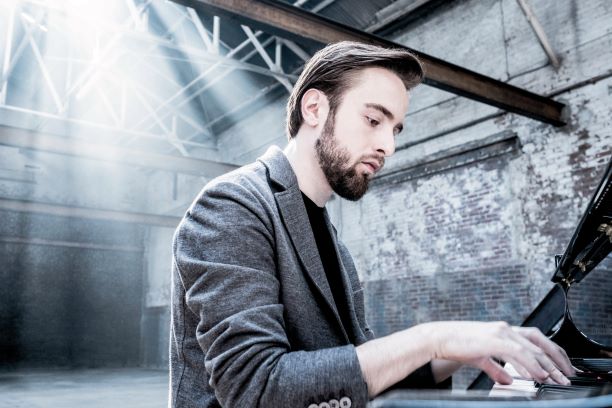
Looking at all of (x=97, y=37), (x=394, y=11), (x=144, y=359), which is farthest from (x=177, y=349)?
(x=144, y=359)

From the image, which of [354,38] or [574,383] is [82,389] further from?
[574,383]

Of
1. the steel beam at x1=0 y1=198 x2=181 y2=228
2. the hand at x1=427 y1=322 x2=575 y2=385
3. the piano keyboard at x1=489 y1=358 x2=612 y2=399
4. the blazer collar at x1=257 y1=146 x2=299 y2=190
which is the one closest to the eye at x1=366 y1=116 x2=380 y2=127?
the blazer collar at x1=257 y1=146 x2=299 y2=190

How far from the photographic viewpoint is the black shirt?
5.17 ft

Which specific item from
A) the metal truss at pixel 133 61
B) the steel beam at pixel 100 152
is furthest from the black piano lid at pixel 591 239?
the metal truss at pixel 133 61

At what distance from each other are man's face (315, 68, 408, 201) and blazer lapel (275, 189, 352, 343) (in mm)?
170

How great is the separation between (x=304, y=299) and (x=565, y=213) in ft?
17.7

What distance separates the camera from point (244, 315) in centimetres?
104

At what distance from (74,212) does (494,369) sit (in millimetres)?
9300

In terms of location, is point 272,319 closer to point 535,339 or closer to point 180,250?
point 180,250

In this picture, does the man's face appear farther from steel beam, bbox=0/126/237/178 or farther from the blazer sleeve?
steel beam, bbox=0/126/237/178

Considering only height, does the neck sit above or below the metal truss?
below

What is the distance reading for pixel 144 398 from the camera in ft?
24.0

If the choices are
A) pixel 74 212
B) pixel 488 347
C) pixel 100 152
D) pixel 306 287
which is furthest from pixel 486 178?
pixel 74 212

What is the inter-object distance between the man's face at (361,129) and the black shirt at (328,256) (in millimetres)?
138
